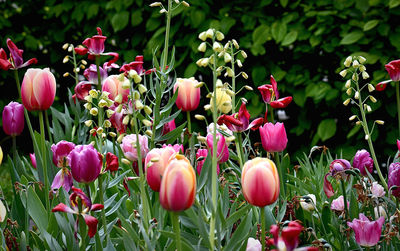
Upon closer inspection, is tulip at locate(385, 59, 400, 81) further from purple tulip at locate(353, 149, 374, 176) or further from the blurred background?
the blurred background

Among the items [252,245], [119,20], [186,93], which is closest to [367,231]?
[252,245]

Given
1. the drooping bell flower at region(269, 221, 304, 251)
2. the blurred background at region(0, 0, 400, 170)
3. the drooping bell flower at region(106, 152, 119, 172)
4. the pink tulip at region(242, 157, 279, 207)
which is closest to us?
the drooping bell flower at region(269, 221, 304, 251)

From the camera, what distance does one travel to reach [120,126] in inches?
76.0

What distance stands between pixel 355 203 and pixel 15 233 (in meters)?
1.01

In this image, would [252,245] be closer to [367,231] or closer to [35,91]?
[367,231]

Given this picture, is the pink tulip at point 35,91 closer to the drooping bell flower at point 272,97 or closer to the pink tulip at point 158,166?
the pink tulip at point 158,166

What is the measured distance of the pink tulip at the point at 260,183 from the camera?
124cm

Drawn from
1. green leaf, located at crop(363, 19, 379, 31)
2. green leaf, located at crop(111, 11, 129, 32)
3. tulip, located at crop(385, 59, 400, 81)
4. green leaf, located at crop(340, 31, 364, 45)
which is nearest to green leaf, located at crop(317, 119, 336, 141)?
green leaf, located at crop(340, 31, 364, 45)

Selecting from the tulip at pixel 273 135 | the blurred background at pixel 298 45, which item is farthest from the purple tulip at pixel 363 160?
the blurred background at pixel 298 45

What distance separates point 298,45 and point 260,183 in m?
2.93

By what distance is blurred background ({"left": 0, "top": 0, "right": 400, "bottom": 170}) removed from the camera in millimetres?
3729

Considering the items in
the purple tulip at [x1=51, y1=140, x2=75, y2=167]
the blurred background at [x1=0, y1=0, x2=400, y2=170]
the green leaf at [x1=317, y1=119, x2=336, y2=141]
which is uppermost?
the purple tulip at [x1=51, y1=140, x2=75, y2=167]

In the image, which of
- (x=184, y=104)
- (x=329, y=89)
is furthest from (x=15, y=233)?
(x=329, y=89)

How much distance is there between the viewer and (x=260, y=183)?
1.24 metres
